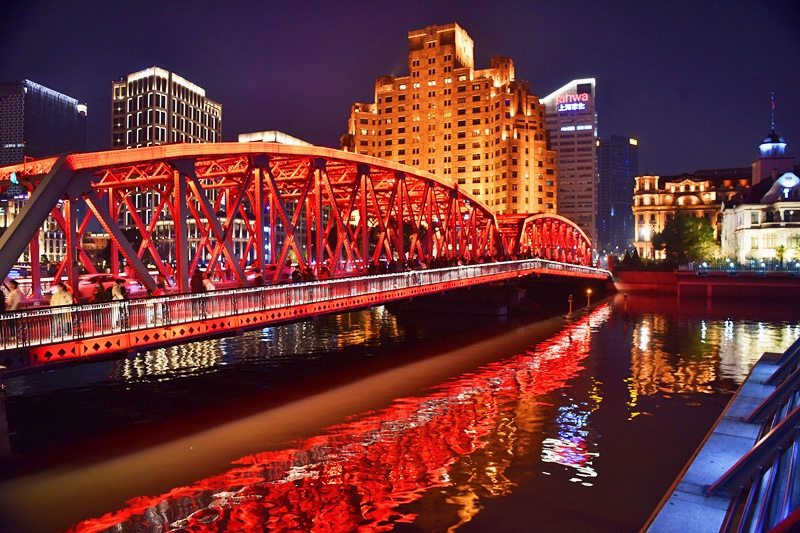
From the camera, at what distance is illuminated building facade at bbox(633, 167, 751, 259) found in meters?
137

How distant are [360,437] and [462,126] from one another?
148 metres

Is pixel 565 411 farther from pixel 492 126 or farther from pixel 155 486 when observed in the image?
pixel 492 126

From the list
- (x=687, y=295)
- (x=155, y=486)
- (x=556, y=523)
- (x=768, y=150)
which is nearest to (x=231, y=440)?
(x=155, y=486)

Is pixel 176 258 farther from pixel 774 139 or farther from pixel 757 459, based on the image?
pixel 774 139

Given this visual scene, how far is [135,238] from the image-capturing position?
109 m

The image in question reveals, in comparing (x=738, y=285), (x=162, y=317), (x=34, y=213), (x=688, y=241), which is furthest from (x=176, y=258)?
(x=688, y=241)

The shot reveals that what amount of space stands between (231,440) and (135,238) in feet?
328

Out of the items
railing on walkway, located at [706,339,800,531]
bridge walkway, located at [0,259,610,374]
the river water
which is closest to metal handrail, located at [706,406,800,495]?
railing on walkway, located at [706,339,800,531]

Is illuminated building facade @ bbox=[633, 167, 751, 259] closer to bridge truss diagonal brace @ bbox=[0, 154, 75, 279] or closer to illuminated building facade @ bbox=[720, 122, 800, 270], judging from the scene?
illuminated building facade @ bbox=[720, 122, 800, 270]

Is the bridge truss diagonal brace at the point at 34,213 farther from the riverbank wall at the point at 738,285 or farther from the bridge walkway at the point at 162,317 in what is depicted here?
the riverbank wall at the point at 738,285

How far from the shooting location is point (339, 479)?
1527 cm

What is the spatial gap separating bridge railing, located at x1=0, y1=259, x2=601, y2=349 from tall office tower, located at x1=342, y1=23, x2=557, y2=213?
4926 inches

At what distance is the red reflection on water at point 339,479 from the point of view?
1281 cm

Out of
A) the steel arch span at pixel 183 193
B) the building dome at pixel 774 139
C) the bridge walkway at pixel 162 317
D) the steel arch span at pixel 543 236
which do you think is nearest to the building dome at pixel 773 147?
the building dome at pixel 774 139
